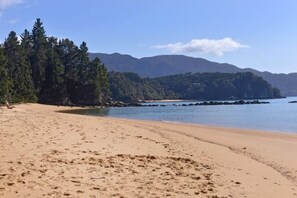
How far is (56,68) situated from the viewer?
305 ft

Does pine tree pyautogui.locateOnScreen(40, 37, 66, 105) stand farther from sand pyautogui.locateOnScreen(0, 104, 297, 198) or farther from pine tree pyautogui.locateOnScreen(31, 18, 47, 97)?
sand pyautogui.locateOnScreen(0, 104, 297, 198)

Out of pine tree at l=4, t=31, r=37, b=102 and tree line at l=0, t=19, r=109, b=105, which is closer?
pine tree at l=4, t=31, r=37, b=102

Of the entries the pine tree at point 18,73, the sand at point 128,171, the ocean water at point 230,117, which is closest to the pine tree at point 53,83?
the pine tree at point 18,73

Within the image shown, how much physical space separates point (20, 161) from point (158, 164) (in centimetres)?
393

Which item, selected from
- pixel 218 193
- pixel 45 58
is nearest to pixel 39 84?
pixel 45 58

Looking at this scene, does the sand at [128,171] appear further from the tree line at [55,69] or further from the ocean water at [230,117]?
the tree line at [55,69]

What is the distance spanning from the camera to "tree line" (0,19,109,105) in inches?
3590

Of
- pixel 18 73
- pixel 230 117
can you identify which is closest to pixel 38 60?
pixel 18 73

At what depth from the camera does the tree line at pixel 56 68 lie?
91.2 m

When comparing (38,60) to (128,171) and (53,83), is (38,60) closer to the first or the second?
(53,83)

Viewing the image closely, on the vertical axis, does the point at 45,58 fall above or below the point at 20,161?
above

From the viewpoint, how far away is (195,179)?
9859 millimetres

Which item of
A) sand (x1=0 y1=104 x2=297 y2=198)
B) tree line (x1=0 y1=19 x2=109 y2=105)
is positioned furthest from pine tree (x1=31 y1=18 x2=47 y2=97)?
sand (x1=0 y1=104 x2=297 y2=198)

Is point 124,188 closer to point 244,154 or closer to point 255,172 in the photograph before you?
point 255,172
